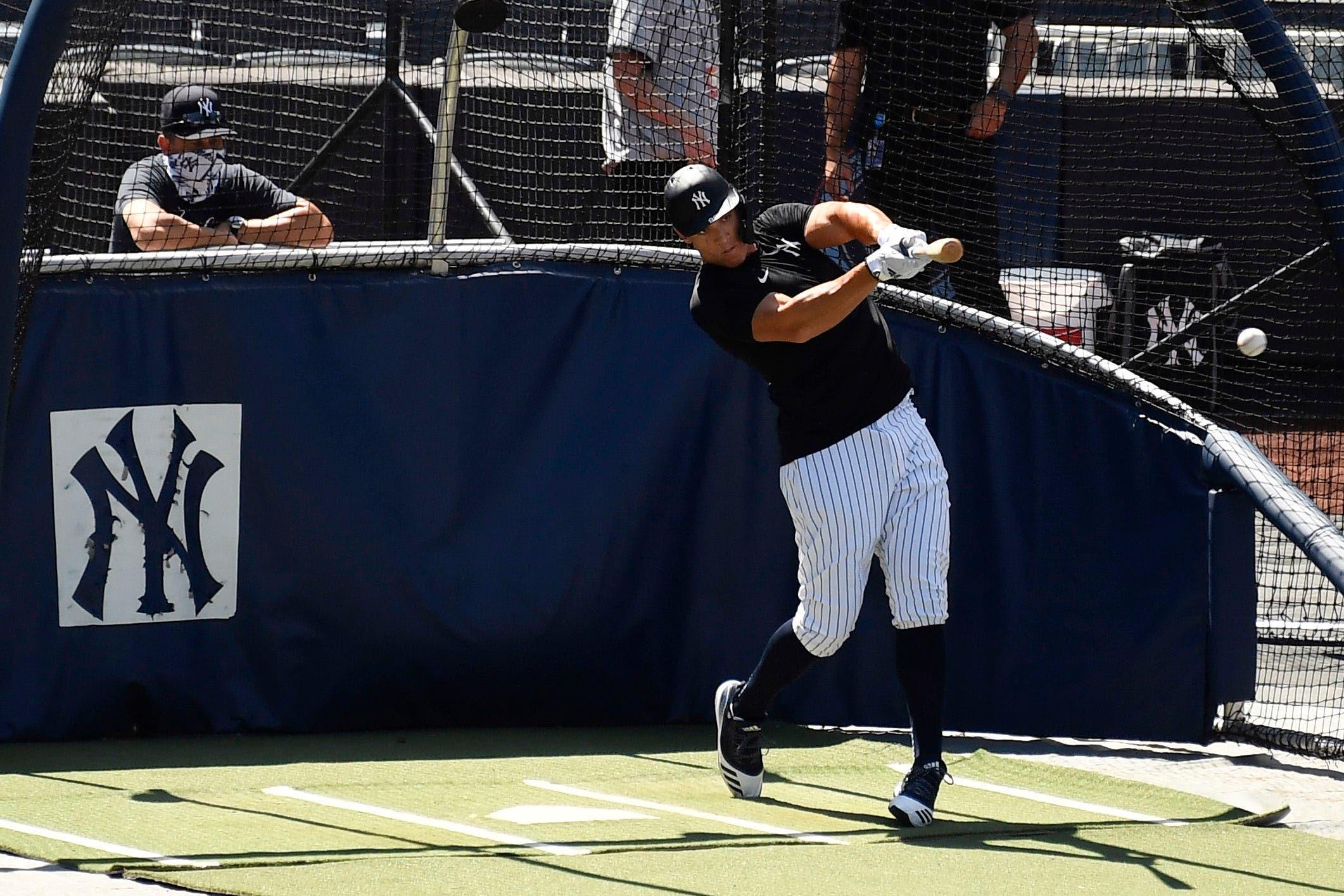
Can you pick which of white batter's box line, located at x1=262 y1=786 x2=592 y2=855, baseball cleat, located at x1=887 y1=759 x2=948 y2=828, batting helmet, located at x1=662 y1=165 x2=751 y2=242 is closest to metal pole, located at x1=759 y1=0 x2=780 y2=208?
batting helmet, located at x1=662 y1=165 x2=751 y2=242

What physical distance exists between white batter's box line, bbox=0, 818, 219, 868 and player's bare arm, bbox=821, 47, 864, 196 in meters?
3.61

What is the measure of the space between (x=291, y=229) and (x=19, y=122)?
2.32 meters

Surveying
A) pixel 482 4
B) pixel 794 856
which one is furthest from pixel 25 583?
pixel 794 856

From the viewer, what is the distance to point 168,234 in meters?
6.25

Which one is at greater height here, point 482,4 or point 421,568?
point 482,4

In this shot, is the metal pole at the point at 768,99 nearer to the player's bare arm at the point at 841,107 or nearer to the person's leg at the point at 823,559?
the player's bare arm at the point at 841,107

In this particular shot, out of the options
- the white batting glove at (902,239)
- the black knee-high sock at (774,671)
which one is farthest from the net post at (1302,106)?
the black knee-high sock at (774,671)

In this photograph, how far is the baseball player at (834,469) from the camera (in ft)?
15.9

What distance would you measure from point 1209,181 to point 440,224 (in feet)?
14.9

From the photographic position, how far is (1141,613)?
605 cm

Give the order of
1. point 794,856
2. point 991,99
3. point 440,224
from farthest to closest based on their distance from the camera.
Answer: point 991,99 < point 440,224 < point 794,856

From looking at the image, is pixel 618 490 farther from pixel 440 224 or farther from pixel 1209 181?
pixel 1209 181

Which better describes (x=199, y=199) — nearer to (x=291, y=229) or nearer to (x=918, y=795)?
(x=291, y=229)

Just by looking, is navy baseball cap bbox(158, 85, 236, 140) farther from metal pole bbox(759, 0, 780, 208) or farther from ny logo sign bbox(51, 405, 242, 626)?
metal pole bbox(759, 0, 780, 208)
